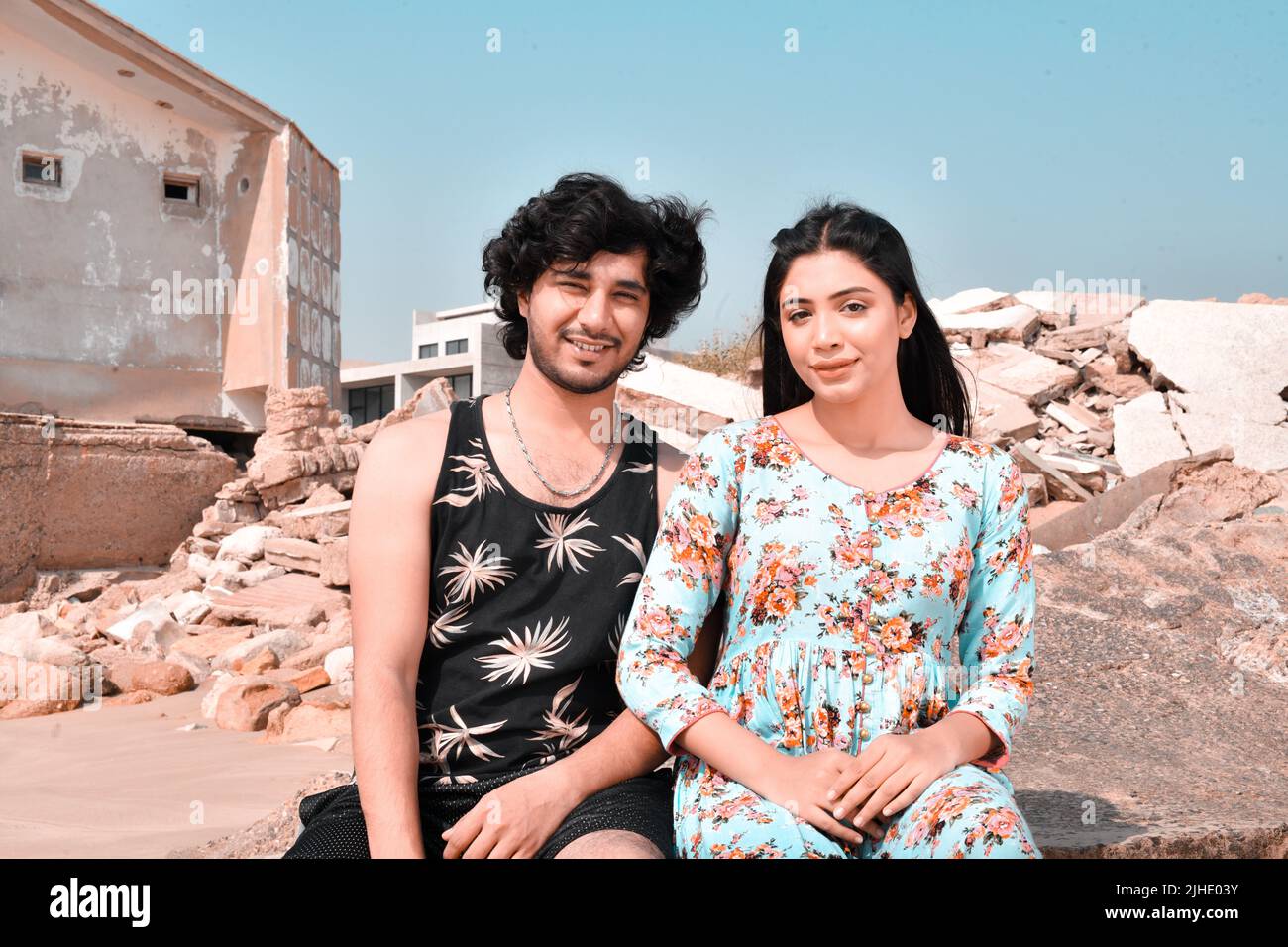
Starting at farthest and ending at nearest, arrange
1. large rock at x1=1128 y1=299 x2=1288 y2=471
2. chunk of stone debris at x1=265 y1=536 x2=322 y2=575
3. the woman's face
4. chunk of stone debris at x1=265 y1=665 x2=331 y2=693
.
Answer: large rock at x1=1128 y1=299 x2=1288 y2=471, chunk of stone debris at x1=265 y1=536 x2=322 y2=575, chunk of stone debris at x1=265 y1=665 x2=331 y2=693, the woman's face

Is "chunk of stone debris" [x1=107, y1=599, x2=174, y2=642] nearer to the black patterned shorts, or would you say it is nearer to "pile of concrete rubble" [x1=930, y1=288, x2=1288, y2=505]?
the black patterned shorts

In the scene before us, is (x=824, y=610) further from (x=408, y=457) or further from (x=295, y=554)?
(x=295, y=554)

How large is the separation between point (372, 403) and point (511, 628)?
1338 inches

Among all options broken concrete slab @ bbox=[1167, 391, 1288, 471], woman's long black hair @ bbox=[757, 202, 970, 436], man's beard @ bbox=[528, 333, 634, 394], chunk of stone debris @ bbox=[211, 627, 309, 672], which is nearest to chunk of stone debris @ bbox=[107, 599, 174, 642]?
chunk of stone debris @ bbox=[211, 627, 309, 672]

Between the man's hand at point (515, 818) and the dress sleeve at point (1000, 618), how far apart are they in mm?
791

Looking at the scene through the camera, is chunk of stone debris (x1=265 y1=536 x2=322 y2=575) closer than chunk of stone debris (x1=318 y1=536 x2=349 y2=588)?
No

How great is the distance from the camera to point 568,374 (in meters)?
2.46

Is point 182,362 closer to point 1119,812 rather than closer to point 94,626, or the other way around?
point 94,626

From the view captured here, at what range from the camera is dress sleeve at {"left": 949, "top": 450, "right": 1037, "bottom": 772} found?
209 cm

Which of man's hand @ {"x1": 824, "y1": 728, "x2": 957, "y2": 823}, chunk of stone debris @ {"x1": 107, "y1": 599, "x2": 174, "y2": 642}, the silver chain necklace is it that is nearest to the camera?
man's hand @ {"x1": 824, "y1": 728, "x2": 957, "y2": 823}

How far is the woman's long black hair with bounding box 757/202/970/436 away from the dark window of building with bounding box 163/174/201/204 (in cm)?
1126

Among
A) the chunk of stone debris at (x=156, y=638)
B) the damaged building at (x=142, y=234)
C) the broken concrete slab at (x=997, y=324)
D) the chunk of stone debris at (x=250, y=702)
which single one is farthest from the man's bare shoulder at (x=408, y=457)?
the broken concrete slab at (x=997, y=324)
